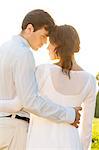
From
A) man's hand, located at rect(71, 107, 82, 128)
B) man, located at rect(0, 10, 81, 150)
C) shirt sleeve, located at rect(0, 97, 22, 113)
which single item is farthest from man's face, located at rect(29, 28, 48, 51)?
man's hand, located at rect(71, 107, 82, 128)

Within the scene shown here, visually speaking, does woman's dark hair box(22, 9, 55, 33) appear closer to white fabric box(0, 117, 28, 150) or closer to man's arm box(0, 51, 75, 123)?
man's arm box(0, 51, 75, 123)

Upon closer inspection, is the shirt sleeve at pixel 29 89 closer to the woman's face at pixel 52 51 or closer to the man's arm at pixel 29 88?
the man's arm at pixel 29 88

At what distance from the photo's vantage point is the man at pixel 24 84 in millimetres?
4078

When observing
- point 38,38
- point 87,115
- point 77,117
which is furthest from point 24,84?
point 87,115

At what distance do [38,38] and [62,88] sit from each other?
1.35 ft

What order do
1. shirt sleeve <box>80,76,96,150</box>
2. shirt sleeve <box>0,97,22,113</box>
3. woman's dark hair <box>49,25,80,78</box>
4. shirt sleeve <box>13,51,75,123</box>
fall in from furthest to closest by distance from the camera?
shirt sleeve <box>80,76,96,150</box>, woman's dark hair <box>49,25,80,78</box>, shirt sleeve <box>0,97,22,113</box>, shirt sleeve <box>13,51,75,123</box>

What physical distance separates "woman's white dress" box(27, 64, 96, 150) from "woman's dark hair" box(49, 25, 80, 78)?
0.22 ft

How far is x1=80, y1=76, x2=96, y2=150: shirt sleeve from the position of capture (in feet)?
14.6

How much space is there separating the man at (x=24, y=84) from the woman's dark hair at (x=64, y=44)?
0.07 metres

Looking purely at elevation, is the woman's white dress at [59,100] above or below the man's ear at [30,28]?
below

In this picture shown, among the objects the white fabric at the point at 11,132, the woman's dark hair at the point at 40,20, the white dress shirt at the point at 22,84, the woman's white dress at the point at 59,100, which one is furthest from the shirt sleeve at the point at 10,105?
the woman's dark hair at the point at 40,20

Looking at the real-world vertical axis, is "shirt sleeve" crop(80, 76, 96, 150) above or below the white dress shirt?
below

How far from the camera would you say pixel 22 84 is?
13.3 ft

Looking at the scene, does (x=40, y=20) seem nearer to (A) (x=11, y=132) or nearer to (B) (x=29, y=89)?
(B) (x=29, y=89)
